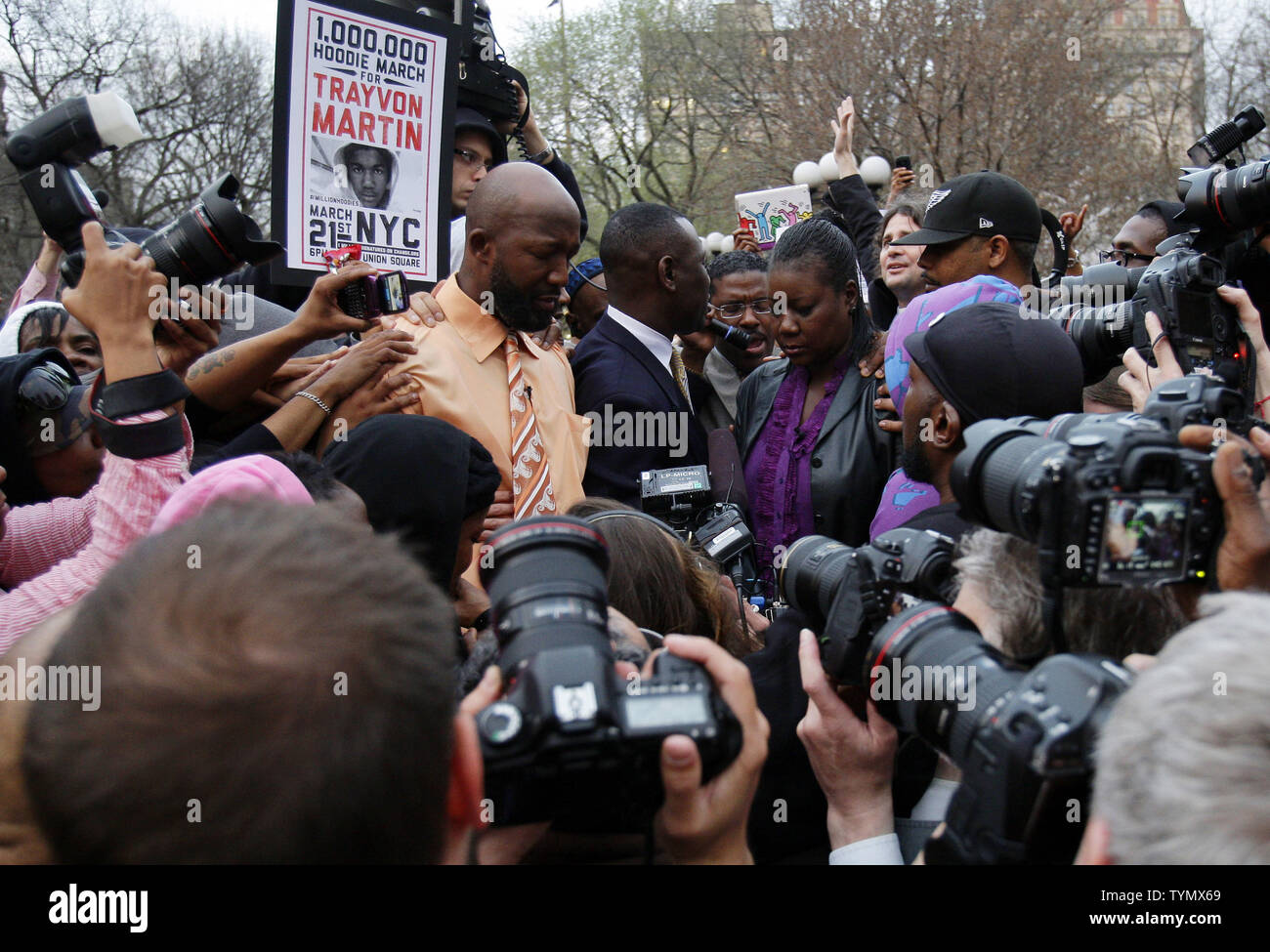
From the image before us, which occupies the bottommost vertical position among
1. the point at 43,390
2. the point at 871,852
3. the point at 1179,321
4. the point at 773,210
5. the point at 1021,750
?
the point at 871,852

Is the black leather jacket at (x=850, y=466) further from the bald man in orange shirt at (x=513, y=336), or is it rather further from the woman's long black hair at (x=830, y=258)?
the bald man in orange shirt at (x=513, y=336)

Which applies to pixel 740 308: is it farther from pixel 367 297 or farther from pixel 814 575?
pixel 814 575

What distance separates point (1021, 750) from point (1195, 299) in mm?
2039

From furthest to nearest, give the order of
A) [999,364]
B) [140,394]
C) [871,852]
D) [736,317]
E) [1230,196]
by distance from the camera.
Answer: [736,317] < [1230,196] < [999,364] < [140,394] < [871,852]

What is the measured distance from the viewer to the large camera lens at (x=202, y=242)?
2.44m

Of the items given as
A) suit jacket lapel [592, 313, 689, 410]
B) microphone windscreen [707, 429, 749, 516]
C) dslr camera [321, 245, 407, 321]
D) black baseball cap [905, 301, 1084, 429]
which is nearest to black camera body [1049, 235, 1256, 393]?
black baseball cap [905, 301, 1084, 429]

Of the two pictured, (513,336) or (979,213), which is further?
(979,213)

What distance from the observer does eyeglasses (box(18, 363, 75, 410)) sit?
9.14 ft

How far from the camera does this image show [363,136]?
3.44m

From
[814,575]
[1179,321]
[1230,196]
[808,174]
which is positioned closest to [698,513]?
[814,575]

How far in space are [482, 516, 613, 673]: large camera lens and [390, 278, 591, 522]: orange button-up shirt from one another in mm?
1725

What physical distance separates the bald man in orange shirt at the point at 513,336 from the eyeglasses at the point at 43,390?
3.02 ft

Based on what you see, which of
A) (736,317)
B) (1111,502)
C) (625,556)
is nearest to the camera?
(1111,502)

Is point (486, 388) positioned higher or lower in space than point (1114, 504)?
higher
